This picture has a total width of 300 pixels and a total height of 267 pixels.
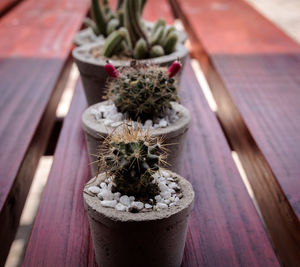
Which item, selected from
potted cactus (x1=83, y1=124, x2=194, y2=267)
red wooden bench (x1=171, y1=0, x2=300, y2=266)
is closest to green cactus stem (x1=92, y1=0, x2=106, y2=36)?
red wooden bench (x1=171, y1=0, x2=300, y2=266)

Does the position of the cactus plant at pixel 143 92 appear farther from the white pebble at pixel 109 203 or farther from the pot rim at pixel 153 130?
the white pebble at pixel 109 203

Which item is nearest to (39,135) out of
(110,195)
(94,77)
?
(94,77)

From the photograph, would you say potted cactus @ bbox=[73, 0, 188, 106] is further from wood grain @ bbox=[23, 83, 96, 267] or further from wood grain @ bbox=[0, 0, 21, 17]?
wood grain @ bbox=[0, 0, 21, 17]

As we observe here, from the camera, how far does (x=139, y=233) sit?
872mm

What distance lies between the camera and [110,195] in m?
0.94

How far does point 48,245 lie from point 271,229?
2.33 ft

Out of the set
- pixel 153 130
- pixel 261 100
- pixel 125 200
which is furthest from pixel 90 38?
pixel 125 200

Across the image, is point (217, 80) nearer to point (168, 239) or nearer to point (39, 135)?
point (39, 135)

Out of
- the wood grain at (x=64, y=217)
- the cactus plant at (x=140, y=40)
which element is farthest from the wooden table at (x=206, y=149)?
the cactus plant at (x=140, y=40)

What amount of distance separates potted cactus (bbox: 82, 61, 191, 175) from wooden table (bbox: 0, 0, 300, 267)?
7.7 inches

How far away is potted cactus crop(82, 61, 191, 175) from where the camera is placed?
3.97ft

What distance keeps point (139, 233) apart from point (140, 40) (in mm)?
1034

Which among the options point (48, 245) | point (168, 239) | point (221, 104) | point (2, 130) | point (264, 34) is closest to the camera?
point (168, 239)

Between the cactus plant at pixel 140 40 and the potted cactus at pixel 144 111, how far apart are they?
0.41 metres
